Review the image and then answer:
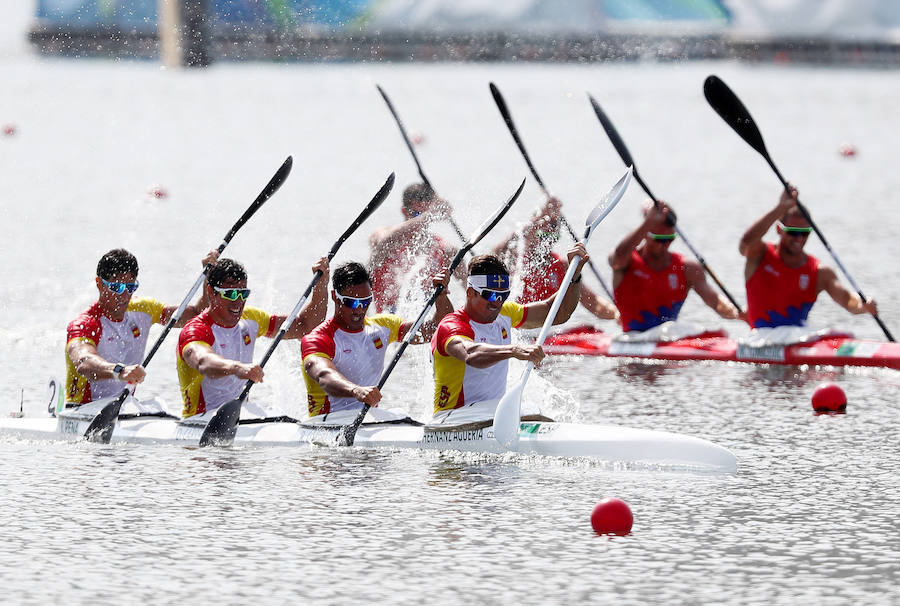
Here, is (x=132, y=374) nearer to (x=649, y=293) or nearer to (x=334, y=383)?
(x=334, y=383)

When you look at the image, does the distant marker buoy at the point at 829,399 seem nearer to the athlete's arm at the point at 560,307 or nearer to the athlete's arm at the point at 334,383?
the athlete's arm at the point at 560,307

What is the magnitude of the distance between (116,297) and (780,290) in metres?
7.29

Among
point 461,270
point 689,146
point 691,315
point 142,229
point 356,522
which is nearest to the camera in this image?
point 356,522

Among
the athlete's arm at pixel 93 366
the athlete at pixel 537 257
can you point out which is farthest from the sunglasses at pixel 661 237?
the athlete's arm at pixel 93 366

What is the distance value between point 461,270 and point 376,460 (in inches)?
157

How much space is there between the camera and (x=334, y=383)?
1244 cm

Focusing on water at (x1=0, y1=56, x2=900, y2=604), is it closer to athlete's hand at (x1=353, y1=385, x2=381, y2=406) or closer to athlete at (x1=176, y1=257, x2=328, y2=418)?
athlete's hand at (x1=353, y1=385, x2=381, y2=406)

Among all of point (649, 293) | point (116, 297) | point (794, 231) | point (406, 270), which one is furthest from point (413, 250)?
point (116, 297)

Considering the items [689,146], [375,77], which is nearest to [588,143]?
[689,146]

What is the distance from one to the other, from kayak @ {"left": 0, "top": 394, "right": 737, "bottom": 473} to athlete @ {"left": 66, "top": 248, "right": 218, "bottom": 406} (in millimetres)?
311

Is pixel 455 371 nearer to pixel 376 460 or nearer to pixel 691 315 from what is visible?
pixel 376 460

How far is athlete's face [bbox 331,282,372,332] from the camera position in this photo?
41.3 feet

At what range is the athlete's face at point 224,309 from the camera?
12867 millimetres

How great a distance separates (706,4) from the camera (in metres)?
78.2
